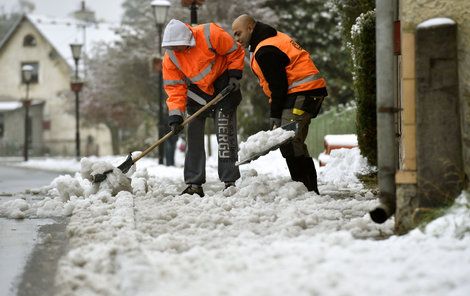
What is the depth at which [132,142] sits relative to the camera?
1849 inches

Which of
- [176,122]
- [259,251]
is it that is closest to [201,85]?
[176,122]

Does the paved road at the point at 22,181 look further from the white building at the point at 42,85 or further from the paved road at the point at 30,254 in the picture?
the white building at the point at 42,85

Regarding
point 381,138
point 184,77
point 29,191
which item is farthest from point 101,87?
point 381,138

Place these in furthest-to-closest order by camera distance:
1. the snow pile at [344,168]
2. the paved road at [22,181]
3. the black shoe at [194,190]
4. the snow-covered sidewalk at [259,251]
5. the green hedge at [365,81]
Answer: the paved road at [22,181] < the snow pile at [344,168] < the green hedge at [365,81] < the black shoe at [194,190] < the snow-covered sidewalk at [259,251]

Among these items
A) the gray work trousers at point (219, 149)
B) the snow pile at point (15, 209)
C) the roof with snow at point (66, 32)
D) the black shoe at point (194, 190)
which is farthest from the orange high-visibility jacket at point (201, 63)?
the roof with snow at point (66, 32)

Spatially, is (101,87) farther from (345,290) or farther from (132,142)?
(345,290)

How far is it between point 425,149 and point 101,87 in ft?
128

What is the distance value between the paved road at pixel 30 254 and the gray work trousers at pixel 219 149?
171 centimetres

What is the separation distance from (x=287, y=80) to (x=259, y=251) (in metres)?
3.40

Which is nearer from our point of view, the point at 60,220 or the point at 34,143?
the point at 60,220

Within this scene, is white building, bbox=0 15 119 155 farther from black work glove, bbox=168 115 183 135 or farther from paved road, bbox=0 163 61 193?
black work glove, bbox=168 115 183 135

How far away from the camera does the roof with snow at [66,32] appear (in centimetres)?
5288

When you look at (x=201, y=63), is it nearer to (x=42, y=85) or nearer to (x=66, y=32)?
(x=42, y=85)

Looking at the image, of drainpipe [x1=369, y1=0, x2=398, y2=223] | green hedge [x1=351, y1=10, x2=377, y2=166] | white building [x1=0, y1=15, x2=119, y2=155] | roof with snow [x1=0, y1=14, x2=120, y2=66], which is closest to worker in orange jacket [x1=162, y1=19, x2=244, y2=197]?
green hedge [x1=351, y1=10, x2=377, y2=166]
